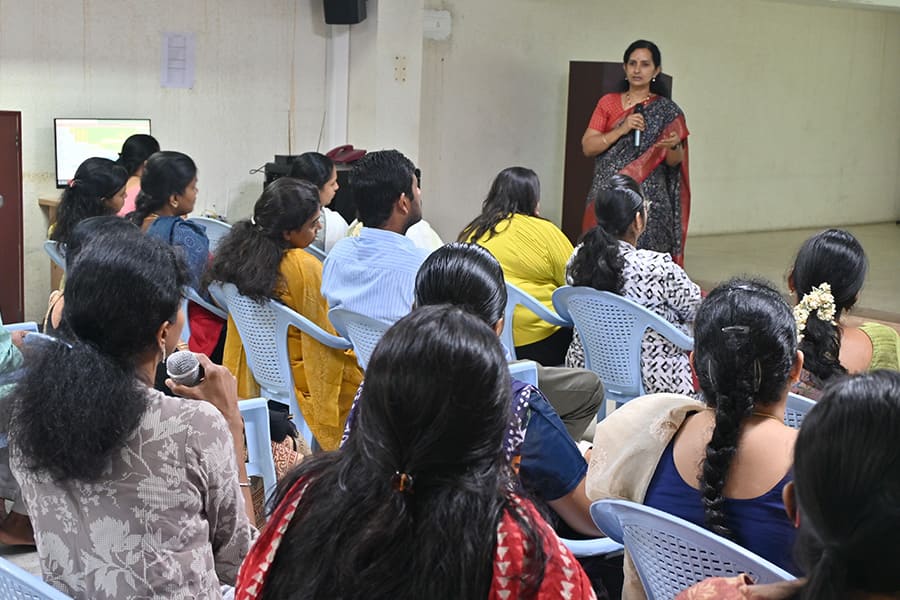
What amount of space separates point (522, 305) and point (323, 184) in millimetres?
1433

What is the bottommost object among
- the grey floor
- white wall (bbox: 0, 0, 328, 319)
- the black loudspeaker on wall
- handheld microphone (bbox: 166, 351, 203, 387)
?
the grey floor

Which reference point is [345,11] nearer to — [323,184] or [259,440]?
[323,184]

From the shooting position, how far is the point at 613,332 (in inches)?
153

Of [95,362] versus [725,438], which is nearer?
[95,362]

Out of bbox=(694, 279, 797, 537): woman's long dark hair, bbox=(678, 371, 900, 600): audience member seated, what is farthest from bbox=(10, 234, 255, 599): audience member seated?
bbox=(678, 371, 900, 600): audience member seated

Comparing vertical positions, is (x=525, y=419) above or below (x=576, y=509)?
above

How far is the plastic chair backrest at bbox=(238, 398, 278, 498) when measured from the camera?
100 inches

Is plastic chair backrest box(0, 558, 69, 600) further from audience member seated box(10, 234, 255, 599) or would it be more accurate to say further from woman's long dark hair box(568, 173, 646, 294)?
woman's long dark hair box(568, 173, 646, 294)

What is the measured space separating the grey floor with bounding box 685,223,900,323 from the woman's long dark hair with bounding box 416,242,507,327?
530 centimetres

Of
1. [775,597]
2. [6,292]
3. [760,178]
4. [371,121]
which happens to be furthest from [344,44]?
[775,597]

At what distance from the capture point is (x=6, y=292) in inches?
249

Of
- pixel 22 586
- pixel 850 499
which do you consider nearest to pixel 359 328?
pixel 22 586

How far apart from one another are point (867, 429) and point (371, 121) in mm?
6752

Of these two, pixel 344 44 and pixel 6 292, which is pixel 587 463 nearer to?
pixel 6 292
